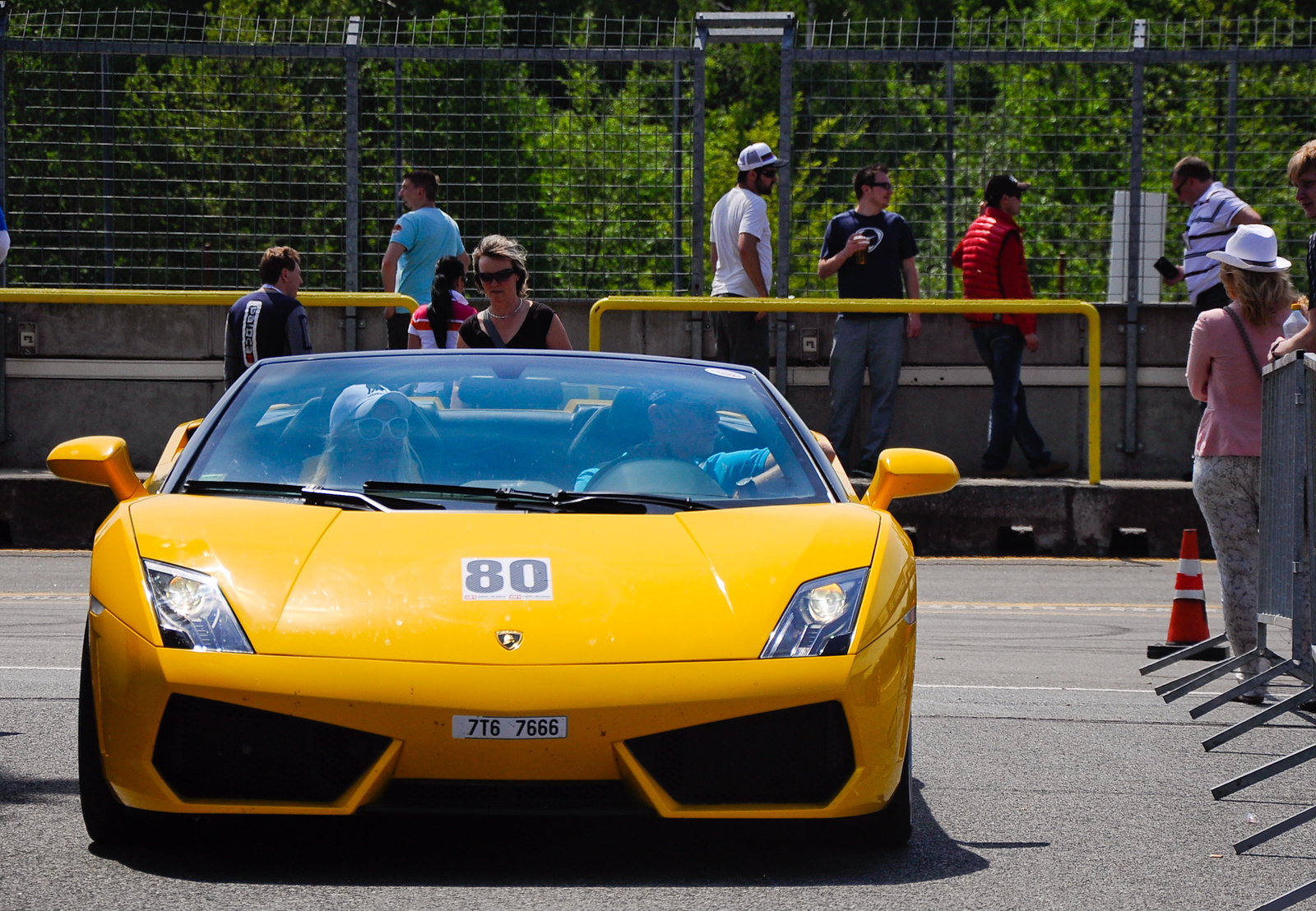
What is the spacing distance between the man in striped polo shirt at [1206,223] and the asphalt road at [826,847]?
5784 millimetres

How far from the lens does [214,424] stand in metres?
4.93

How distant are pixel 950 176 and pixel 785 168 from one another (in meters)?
1.25

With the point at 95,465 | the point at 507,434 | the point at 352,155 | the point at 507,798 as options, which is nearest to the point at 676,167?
the point at 352,155

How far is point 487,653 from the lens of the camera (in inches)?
153

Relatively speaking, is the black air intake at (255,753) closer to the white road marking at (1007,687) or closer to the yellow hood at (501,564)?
the yellow hood at (501,564)

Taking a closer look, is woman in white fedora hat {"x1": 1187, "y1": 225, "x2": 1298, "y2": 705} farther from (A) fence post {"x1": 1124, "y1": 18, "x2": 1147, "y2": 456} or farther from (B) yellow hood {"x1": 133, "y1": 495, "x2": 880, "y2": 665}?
(A) fence post {"x1": 1124, "y1": 18, "x2": 1147, "y2": 456}

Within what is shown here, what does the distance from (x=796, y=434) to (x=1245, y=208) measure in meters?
7.49

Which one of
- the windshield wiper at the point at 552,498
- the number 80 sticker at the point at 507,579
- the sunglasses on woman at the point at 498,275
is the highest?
the sunglasses on woman at the point at 498,275

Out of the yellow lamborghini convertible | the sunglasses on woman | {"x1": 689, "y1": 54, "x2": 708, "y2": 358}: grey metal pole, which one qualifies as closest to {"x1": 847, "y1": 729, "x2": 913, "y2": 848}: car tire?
the yellow lamborghini convertible

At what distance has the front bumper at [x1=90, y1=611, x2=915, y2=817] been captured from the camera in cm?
378

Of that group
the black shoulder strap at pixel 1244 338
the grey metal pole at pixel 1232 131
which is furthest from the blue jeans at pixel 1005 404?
the black shoulder strap at pixel 1244 338

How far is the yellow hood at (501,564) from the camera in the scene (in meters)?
3.90

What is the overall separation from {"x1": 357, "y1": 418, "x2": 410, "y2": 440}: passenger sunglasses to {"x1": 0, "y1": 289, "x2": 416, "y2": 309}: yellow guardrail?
290 inches

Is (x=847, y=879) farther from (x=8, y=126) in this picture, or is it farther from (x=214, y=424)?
(x=8, y=126)
